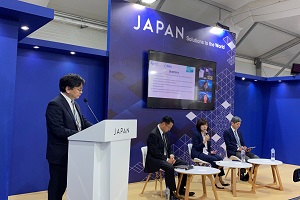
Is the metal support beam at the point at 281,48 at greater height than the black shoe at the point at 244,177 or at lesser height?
greater

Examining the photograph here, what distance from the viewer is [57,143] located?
2328 mm

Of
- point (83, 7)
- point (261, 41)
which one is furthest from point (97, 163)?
point (261, 41)

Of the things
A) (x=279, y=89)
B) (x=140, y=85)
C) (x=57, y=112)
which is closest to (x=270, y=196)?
(x=140, y=85)

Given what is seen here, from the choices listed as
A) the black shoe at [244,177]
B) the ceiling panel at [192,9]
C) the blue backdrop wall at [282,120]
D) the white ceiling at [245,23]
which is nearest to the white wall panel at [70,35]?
the white ceiling at [245,23]

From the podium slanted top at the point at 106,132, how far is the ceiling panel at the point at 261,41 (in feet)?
25.5

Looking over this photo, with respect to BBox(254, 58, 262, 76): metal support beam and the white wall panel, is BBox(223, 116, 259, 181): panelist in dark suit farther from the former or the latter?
BBox(254, 58, 262, 76): metal support beam

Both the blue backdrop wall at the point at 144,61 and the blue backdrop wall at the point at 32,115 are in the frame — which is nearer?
the blue backdrop wall at the point at 32,115

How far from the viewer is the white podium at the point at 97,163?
204 cm

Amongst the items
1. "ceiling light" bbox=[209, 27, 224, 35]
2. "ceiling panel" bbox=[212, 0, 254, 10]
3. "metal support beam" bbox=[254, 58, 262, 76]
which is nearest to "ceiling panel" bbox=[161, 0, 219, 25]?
"ceiling panel" bbox=[212, 0, 254, 10]

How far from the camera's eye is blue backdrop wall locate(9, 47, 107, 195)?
418cm

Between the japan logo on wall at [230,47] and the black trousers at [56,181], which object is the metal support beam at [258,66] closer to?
the japan logo on wall at [230,47]

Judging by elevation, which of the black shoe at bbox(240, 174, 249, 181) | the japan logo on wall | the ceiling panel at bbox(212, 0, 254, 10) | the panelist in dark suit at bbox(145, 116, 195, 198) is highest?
the ceiling panel at bbox(212, 0, 254, 10)

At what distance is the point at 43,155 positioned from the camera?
4414 mm

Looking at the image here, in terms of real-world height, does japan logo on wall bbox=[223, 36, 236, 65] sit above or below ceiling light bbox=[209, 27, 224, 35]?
below
